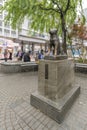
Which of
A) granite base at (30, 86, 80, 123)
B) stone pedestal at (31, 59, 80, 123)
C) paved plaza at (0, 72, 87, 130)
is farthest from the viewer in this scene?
stone pedestal at (31, 59, 80, 123)

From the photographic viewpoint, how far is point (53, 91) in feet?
12.4

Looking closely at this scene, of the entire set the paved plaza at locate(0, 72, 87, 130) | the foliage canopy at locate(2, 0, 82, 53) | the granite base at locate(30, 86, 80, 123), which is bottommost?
the paved plaza at locate(0, 72, 87, 130)

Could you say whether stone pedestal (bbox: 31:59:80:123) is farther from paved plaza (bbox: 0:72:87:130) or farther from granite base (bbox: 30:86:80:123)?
paved plaza (bbox: 0:72:87:130)

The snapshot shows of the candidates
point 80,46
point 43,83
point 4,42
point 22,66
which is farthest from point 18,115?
point 4,42

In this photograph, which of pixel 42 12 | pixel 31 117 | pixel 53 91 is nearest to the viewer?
pixel 31 117

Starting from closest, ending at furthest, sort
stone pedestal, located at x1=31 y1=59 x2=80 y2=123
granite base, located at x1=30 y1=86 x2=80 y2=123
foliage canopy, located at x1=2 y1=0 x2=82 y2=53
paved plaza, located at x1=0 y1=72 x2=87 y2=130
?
paved plaza, located at x1=0 y1=72 x2=87 y2=130 < granite base, located at x1=30 y1=86 x2=80 y2=123 < stone pedestal, located at x1=31 y1=59 x2=80 y2=123 < foliage canopy, located at x1=2 y1=0 x2=82 y2=53

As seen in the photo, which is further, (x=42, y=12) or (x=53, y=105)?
(x=42, y=12)

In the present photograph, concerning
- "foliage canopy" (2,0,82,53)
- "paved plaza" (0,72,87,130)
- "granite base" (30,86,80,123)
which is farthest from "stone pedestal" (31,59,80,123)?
"foliage canopy" (2,0,82,53)

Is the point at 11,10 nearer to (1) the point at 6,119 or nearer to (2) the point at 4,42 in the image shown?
(1) the point at 6,119

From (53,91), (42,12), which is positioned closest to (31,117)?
(53,91)

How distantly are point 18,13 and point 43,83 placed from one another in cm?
783

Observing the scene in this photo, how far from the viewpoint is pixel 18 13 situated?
10.2 meters

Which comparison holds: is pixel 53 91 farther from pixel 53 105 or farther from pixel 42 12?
pixel 42 12

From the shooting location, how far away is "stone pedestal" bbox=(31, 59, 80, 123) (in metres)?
3.52
